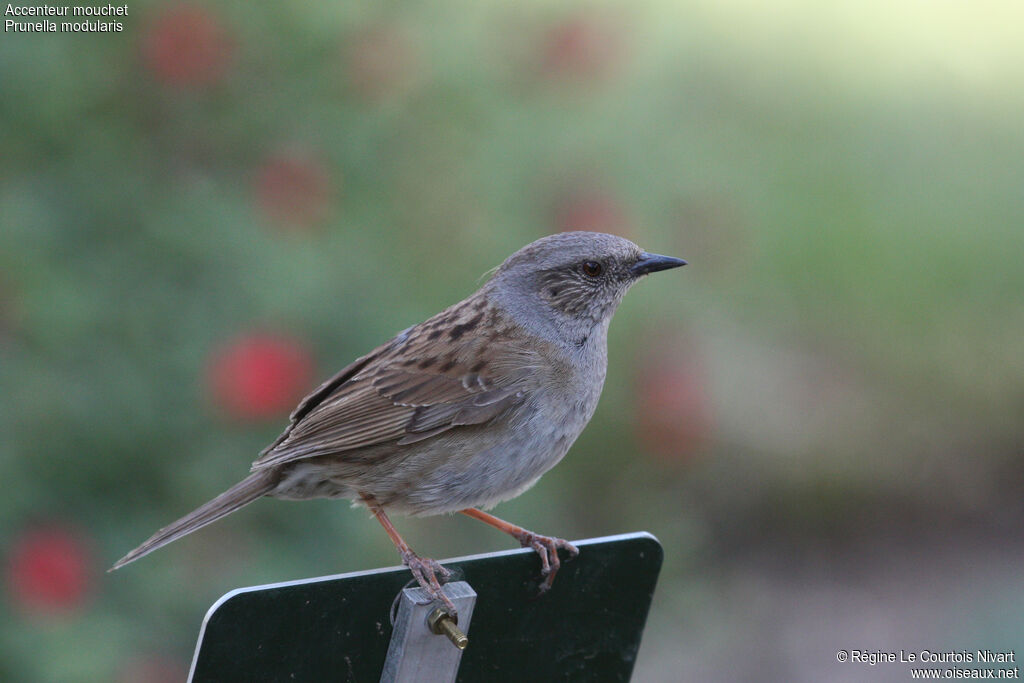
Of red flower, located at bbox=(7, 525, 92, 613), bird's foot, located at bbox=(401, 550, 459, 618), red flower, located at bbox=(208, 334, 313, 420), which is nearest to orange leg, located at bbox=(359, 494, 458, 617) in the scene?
bird's foot, located at bbox=(401, 550, 459, 618)

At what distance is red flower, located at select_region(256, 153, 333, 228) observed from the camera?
160 inches

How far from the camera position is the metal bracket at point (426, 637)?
2.25 metres

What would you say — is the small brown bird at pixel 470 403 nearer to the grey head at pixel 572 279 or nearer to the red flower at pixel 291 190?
the grey head at pixel 572 279

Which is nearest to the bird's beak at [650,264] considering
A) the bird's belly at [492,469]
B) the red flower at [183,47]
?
the bird's belly at [492,469]

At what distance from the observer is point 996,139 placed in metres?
8.20

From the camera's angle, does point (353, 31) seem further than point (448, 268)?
No

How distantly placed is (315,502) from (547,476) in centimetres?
132

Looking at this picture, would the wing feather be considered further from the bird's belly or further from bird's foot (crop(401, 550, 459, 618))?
bird's foot (crop(401, 550, 459, 618))


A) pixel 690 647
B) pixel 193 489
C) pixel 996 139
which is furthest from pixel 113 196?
pixel 996 139

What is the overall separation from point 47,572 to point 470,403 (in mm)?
1358

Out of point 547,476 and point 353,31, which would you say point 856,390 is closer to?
point 547,476

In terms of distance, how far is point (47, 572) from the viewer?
11.7 ft

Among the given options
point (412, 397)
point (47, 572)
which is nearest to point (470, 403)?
point (412, 397)

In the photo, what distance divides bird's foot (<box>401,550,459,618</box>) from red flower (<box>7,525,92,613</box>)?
4.61 feet
